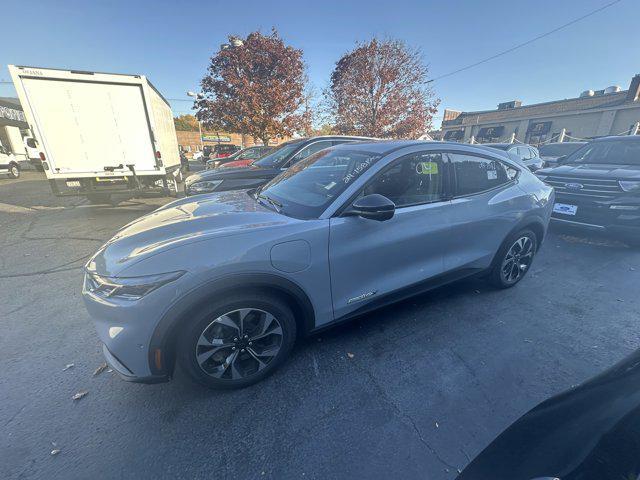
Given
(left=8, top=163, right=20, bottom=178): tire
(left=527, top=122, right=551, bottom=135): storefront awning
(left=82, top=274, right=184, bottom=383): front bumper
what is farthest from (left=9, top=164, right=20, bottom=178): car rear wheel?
(left=527, top=122, right=551, bottom=135): storefront awning

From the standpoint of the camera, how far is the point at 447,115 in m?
36.1

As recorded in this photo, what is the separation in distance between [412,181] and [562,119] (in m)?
31.4

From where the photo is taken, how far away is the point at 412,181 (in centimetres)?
253

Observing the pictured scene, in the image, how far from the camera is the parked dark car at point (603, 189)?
420cm

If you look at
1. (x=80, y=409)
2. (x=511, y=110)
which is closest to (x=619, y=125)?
(x=511, y=110)

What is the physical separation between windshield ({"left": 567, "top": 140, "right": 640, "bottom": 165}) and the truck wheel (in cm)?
1111

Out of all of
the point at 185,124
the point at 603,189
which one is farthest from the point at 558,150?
the point at 185,124

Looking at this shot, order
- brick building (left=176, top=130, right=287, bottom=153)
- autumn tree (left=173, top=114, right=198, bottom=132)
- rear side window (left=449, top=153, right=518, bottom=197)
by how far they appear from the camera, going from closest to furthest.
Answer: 1. rear side window (left=449, top=153, right=518, bottom=197)
2. brick building (left=176, top=130, right=287, bottom=153)
3. autumn tree (left=173, top=114, right=198, bottom=132)

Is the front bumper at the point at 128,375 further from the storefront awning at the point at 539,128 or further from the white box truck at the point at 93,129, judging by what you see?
the storefront awning at the point at 539,128

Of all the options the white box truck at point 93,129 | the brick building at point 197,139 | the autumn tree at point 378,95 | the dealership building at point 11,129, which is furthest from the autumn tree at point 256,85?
the brick building at point 197,139

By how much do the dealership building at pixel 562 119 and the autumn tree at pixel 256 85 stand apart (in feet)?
61.1

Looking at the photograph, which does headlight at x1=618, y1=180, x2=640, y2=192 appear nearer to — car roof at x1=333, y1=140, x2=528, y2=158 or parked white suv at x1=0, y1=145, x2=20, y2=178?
car roof at x1=333, y1=140, x2=528, y2=158

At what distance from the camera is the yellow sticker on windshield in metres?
2.56

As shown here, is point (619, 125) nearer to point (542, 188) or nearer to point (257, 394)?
point (542, 188)
